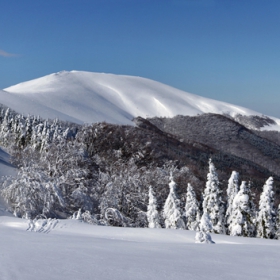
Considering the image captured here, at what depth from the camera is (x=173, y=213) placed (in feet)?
98.1

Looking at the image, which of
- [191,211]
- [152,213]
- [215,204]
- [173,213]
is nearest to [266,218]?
[215,204]

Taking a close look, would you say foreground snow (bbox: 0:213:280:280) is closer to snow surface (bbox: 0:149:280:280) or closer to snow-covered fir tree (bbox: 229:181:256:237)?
snow surface (bbox: 0:149:280:280)

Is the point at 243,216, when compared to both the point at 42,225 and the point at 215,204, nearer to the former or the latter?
the point at 215,204

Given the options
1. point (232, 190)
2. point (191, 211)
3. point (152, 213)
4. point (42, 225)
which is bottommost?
point (42, 225)

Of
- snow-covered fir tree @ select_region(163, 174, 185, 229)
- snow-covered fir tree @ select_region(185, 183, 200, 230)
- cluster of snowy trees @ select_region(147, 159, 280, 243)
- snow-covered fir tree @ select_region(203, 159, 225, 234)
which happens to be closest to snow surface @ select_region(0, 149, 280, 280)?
cluster of snowy trees @ select_region(147, 159, 280, 243)

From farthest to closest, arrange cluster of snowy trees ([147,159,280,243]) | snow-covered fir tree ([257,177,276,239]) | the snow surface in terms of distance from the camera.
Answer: snow-covered fir tree ([257,177,276,239])
cluster of snowy trees ([147,159,280,243])
the snow surface

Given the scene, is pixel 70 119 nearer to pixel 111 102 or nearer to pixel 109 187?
pixel 111 102

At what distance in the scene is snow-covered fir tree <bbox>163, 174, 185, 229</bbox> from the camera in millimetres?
29656

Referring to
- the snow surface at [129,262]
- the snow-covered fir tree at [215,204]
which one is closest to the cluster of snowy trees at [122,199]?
the snow-covered fir tree at [215,204]

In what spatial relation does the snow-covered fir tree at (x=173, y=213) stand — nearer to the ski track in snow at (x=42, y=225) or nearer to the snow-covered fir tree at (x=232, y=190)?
the snow-covered fir tree at (x=232, y=190)

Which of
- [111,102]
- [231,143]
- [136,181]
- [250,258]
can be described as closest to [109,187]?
[136,181]

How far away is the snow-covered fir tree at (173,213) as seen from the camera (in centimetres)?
2966

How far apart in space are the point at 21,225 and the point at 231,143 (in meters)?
165

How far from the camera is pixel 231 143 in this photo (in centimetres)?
17462
